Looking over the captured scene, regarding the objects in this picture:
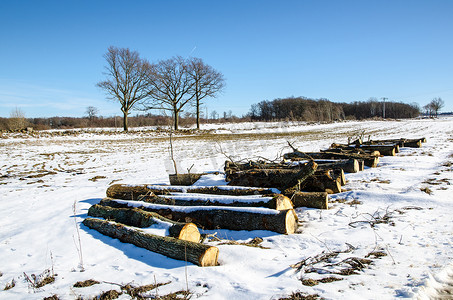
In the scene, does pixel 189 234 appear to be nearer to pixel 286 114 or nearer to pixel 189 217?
pixel 189 217

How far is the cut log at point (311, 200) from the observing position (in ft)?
16.7

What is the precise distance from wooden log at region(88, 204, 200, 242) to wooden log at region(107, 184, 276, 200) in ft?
2.39

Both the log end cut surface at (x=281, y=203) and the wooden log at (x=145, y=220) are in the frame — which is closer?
the wooden log at (x=145, y=220)

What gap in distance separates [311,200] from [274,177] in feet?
3.37

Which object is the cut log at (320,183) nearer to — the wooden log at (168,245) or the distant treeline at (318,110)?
the wooden log at (168,245)

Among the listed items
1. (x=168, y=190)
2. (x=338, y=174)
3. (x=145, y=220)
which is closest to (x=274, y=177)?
→ (x=338, y=174)

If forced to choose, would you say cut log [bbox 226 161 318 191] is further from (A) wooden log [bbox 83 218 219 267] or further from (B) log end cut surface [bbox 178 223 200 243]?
(A) wooden log [bbox 83 218 219 267]

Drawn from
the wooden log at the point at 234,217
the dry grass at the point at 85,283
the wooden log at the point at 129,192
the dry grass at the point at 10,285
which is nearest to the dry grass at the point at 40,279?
the dry grass at the point at 10,285

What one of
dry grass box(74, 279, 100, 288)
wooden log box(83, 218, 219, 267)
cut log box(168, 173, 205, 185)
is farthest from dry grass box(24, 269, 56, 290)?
cut log box(168, 173, 205, 185)

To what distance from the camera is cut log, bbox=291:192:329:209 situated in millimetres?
5094

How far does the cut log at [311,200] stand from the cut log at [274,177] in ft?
0.93

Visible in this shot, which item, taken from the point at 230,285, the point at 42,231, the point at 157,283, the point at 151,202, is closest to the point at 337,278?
the point at 230,285

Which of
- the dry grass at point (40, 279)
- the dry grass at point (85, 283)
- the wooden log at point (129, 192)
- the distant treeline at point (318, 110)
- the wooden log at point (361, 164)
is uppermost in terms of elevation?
the distant treeline at point (318, 110)

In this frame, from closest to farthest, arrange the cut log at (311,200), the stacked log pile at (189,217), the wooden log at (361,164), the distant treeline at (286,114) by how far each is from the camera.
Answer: the stacked log pile at (189,217), the cut log at (311,200), the wooden log at (361,164), the distant treeline at (286,114)
